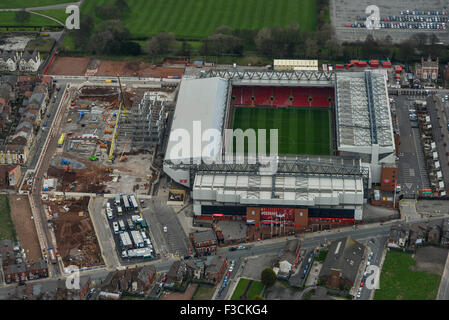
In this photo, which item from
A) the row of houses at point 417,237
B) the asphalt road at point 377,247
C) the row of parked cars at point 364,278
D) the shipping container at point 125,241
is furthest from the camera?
the shipping container at point 125,241

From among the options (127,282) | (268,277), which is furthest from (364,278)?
(127,282)

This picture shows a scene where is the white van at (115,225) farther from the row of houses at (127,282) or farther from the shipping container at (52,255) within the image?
the row of houses at (127,282)

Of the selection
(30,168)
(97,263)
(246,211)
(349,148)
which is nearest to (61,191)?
(30,168)

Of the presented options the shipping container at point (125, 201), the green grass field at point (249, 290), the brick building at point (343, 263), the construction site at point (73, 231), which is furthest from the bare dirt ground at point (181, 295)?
the shipping container at point (125, 201)

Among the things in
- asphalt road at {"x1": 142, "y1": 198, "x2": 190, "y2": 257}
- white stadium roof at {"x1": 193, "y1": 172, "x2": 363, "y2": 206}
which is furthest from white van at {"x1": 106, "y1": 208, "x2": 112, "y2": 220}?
white stadium roof at {"x1": 193, "y1": 172, "x2": 363, "y2": 206}

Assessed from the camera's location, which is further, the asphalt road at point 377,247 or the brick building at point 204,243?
the brick building at point 204,243
